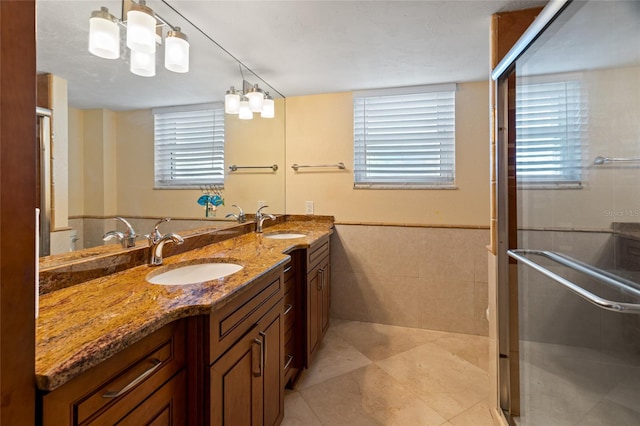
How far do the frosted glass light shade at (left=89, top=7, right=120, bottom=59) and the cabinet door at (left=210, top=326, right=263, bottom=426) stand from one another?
1.25 m

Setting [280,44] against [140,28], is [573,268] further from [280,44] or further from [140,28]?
[140,28]

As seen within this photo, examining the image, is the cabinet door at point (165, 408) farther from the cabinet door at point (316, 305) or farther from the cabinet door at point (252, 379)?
the cabinet door at point (316, 305)

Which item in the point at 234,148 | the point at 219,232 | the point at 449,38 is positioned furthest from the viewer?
the point at 234,148

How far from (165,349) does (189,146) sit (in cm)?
131

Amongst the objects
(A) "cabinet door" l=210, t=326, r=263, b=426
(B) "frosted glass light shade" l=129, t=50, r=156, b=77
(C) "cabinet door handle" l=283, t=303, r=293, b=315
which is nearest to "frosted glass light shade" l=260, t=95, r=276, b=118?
(B) "frosted glass light shade" l=129, t=50, r=156, b=77

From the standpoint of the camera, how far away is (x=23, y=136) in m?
0.48

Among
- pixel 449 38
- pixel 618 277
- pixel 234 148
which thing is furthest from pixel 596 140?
pixel 234 148

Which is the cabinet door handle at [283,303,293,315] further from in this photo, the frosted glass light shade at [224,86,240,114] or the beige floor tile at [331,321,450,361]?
the frosted glass light shade at [224,86,240,114]

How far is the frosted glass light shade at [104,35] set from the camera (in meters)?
1.18

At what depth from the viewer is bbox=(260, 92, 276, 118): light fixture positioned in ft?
8.16

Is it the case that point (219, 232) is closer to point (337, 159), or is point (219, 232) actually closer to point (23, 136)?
point (337, 159)

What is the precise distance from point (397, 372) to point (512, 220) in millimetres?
1206

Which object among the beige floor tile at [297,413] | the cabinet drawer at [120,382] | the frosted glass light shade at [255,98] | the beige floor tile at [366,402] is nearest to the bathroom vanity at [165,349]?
Result: the cabinet drawer at [120,382]

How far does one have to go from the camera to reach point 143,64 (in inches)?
54.3
